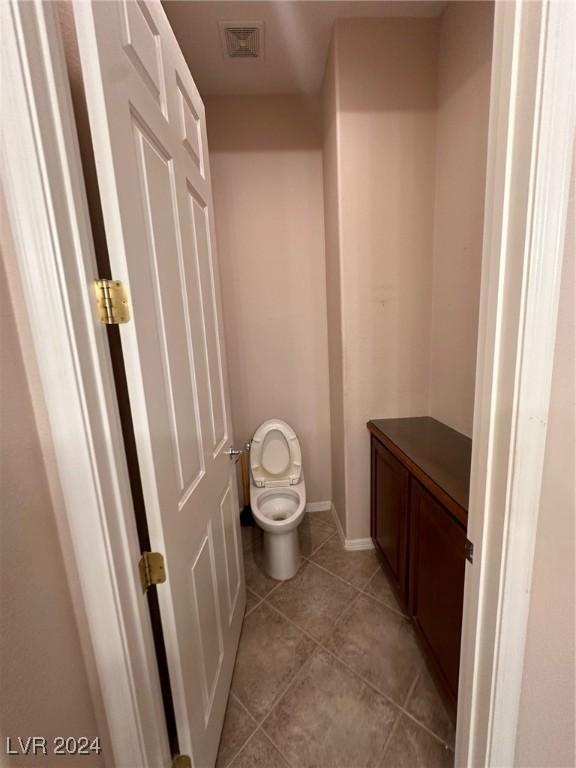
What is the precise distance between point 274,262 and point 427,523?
1785 millimetres

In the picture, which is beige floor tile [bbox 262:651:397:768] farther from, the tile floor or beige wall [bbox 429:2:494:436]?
beige wall [bbox 429:2:494:436]

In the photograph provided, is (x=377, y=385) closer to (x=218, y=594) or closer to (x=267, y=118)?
(x=218, y=594)

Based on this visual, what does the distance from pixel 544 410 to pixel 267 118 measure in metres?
2.34

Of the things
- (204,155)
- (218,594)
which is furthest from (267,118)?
(218,594)

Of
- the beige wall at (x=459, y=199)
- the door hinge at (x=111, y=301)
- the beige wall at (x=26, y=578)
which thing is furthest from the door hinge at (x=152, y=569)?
the beige wall at (x=459, y=199)

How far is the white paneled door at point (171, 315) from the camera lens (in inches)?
24.0

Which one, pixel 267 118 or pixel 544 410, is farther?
pixel 267 118

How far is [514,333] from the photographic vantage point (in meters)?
0.53

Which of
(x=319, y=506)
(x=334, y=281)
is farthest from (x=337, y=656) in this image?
(x=334, y=281)

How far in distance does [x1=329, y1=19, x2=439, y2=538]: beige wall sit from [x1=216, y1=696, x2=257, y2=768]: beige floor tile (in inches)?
40.8

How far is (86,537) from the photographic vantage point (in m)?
0.59

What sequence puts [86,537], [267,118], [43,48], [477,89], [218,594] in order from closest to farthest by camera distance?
[43,48] < [86,537] < [218,594] < [477,89] < [267,118]

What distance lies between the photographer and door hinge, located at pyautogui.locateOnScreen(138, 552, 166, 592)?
0.71m

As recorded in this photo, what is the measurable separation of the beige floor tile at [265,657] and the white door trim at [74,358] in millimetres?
673
